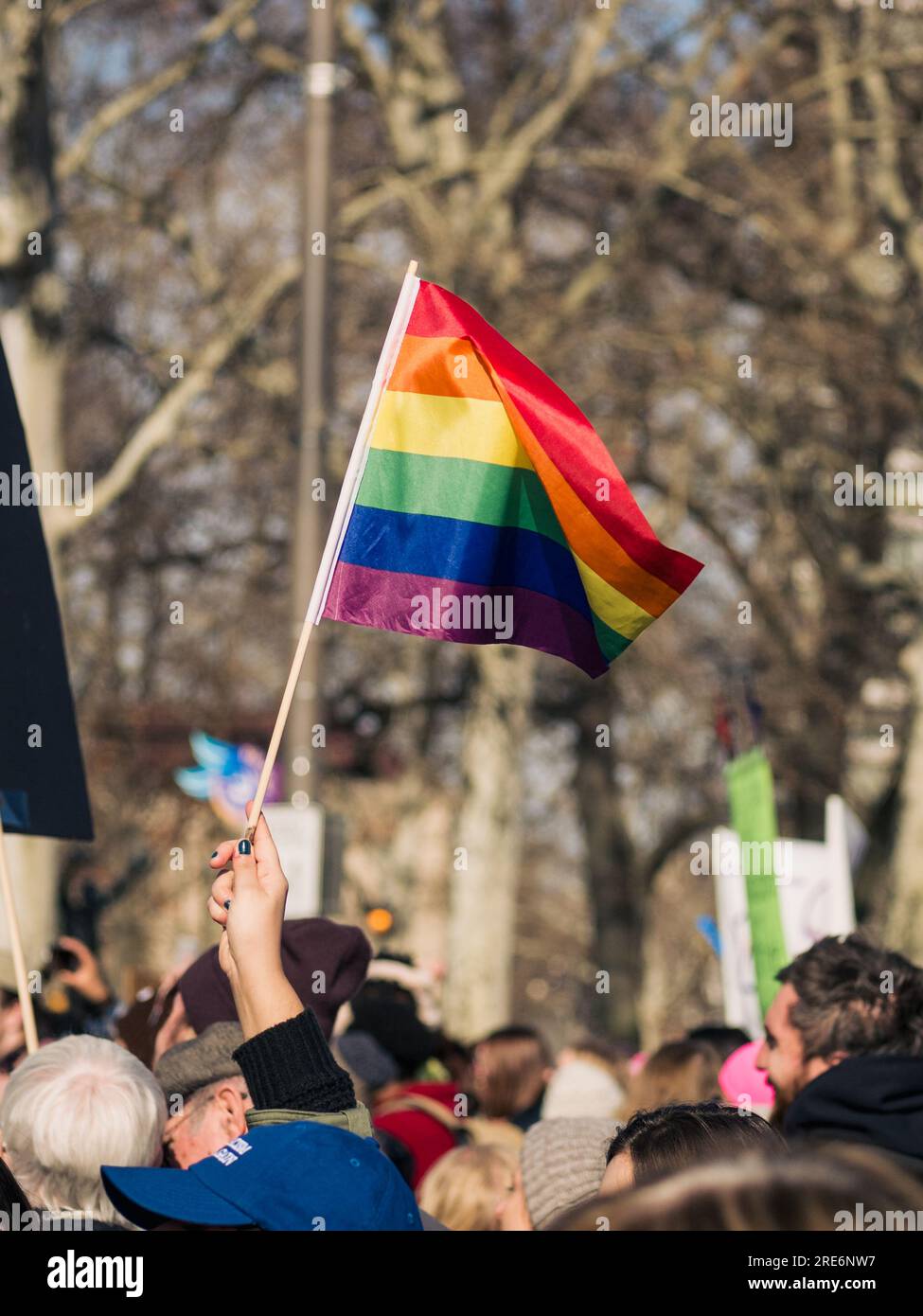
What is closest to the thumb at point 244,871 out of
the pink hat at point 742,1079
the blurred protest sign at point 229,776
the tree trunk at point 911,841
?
the pink hat at point 742,1079

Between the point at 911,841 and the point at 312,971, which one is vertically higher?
the point at 911,841

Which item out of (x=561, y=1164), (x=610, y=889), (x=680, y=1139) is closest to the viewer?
(x=680, y=1139)

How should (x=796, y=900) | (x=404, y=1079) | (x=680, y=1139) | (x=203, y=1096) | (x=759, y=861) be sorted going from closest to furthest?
(x=680, y=1139)
(x=203, y=1096)
(x=759, y=861)
(x=796, y=900)
(x=404, y=1079)

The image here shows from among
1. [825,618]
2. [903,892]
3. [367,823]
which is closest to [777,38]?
[825,618]

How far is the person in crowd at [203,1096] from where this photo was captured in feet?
11.9

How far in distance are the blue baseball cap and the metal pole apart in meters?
7.25

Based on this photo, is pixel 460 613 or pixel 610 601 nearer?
pixel 460 613

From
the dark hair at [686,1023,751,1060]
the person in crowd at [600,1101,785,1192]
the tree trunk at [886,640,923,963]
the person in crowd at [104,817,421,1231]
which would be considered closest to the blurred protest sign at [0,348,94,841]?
the person in crowd at [104,817,421,1231]

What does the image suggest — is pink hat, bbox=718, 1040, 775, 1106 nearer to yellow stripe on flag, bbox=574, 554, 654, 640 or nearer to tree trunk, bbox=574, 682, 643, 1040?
yellow stripe on flag, bbox=574, 554, 654, 640

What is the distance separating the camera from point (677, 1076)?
5.18m

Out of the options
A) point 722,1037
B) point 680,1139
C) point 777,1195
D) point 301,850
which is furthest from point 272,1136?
point 301,850

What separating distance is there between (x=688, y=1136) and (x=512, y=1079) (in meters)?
4.13

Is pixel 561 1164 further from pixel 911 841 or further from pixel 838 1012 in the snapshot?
pixel 911 841
